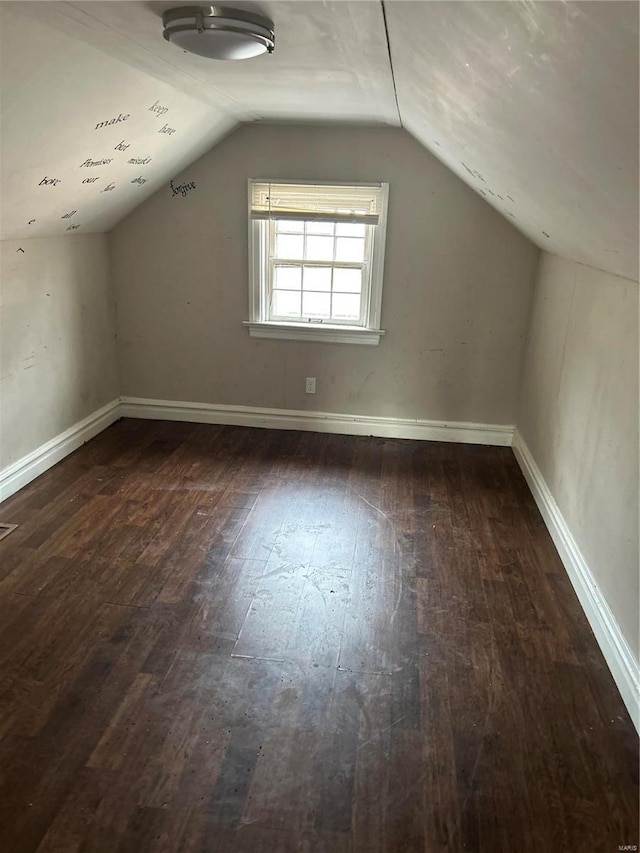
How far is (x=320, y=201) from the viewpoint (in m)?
3.90

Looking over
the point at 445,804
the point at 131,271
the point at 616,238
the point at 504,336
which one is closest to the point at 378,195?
the point at 504,336

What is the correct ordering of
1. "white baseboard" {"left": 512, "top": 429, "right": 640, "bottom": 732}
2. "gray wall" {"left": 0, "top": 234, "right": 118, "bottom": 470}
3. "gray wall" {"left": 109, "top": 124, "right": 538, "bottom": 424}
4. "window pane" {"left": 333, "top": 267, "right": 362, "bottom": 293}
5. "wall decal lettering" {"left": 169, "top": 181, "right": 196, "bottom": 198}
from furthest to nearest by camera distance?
1. "window pane" {"left": 333, "top": 267, "right": 362, "bottom": 293}
2. "wall decal lettering" {"left": 169, "top": 181, "right": 196, "bottom": 198}
3. "gray wall" {"left": 109, "top": 124, "right": 538, "bottom": 424}
4. "gray wall" {"left": 0, "top": 234, "right": 118, "bottom": 470}
5. "white baseboard" {"left": 512, "top": 429, "right": 640, "bottom": 732}

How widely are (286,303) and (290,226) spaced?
0.51 m

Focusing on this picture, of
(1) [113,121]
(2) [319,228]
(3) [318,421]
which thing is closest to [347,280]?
(2) [319,228]

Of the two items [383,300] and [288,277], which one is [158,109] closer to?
[288,277]

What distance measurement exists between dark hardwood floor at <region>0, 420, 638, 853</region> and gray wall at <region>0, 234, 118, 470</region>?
0.45 metres

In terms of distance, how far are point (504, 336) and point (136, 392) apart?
2646mm

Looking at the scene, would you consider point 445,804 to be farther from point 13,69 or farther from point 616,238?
point 13,69

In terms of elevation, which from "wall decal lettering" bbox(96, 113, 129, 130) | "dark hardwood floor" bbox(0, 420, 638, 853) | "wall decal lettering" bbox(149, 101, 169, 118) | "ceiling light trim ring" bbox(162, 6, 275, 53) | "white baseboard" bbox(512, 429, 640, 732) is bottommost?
"dark hardwood floor" bbox(0, 420, 638, 853)

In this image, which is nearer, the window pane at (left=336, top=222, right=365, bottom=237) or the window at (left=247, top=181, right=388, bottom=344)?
the window at (left=247, top=181, right=388, bottom=344)

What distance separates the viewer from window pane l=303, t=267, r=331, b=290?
413cm

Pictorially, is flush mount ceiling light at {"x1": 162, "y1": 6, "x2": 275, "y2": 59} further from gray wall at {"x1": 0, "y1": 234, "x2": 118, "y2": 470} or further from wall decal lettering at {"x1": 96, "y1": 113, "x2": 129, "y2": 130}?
gray wall at {"x1": 0, "y1": 234, "x2": 118, "y2": 470}

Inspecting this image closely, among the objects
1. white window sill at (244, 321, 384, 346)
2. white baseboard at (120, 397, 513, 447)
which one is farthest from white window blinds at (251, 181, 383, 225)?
white baseboard at (120, 397, 513, 447)

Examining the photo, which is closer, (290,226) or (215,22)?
(215,22)
